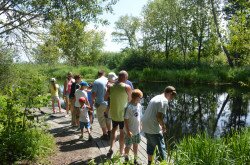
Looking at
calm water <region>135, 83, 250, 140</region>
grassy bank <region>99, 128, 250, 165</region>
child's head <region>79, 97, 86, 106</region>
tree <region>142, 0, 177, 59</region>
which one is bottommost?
calm water <region>135, 83, 250, 140</region>

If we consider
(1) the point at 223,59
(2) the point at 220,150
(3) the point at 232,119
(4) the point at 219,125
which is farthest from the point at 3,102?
(1) the point at 223,59

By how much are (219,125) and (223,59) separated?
39838 millimetres

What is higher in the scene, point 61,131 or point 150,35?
point 150,35

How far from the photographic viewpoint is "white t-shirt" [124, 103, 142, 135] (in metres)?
6.40

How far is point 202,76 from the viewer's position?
31.4 metres

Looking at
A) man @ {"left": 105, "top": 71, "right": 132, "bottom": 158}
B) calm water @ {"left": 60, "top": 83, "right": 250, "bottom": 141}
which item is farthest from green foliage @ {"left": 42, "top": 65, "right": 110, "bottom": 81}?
man @ {"left": 105, "top": 71, "right": 132, "bottom": 158}

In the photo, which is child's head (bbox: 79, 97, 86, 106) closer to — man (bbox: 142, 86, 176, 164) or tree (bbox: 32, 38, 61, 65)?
tree (bbox: 32, 38, 61, 65)

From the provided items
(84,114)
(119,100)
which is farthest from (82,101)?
(119,100)

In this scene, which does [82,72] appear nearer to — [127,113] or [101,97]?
[101,97]

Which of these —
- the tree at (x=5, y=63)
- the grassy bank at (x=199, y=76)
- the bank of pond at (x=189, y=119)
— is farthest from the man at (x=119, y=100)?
the grassy bank at (x=199, y=76)

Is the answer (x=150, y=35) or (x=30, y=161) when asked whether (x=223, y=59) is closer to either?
(x=150, y=35)

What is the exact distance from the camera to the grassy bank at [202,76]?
29781 mm

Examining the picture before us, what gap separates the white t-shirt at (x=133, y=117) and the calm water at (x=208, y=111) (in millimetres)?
5174

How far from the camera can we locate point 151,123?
621 cm
